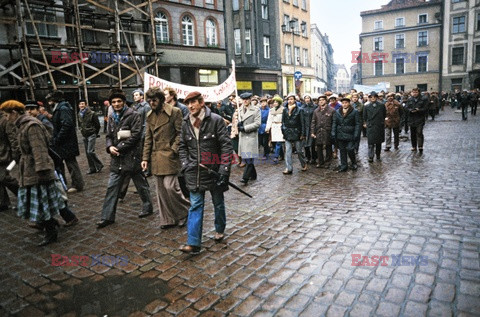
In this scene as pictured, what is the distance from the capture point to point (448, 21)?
45500 mm

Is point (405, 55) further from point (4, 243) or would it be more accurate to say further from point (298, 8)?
point (4, 243)

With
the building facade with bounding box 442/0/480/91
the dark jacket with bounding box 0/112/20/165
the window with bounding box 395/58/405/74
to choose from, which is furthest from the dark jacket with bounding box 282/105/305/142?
the window with bounding box 395/58/405/74

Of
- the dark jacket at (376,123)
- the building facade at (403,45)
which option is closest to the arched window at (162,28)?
the dark jacket at (376,123)

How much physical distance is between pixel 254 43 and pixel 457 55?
1284 inches

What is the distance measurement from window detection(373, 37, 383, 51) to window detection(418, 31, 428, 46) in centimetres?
506

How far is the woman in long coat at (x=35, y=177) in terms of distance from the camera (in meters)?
4.48

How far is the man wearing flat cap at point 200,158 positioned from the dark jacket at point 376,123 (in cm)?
670

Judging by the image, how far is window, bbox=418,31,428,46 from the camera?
48.5m

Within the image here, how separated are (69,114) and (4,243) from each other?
344 cm

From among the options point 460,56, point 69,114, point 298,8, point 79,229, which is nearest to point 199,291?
point 79,229

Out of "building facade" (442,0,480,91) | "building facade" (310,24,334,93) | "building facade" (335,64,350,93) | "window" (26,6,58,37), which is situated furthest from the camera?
"building facade" (335,64,350,93)

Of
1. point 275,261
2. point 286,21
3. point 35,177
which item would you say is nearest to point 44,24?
point 35,177

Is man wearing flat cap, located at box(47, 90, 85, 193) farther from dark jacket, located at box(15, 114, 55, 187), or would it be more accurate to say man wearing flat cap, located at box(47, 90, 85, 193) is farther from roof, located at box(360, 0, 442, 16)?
roof, located at box(360, 0, 442, 16)

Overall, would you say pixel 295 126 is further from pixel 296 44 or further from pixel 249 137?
pixel 296 44
